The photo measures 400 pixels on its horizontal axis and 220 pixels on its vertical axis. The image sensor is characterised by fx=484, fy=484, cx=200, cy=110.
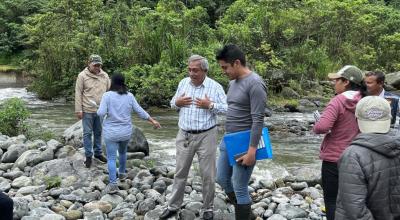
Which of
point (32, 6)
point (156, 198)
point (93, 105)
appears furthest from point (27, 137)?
point (32, 6)

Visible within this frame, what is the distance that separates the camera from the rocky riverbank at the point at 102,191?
5258mm

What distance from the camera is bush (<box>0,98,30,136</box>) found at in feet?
31.7

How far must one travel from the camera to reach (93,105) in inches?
274

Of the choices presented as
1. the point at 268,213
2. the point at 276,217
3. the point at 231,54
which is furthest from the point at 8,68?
the point at 231,54

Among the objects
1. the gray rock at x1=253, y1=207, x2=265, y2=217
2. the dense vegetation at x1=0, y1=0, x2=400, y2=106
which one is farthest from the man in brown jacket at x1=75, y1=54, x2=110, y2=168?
the dense vegetation at x1=0, y1=0, x2=400, y2=106

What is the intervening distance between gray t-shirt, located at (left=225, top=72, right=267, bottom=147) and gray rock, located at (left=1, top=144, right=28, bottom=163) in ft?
15.4

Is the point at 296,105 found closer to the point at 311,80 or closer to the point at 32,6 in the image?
the point at 311,80

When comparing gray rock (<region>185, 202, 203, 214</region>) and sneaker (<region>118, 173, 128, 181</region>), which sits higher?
gray rock (<region>185, 202, 203, 214</region>)

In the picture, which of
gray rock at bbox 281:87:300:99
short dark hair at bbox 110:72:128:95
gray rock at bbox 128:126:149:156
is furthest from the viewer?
gray rock at bbox 281:87:300:99

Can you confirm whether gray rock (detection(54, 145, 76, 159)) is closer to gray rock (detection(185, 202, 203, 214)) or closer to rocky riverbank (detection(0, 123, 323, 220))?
rocky riverbank (detection(0, 123, 323, 220))

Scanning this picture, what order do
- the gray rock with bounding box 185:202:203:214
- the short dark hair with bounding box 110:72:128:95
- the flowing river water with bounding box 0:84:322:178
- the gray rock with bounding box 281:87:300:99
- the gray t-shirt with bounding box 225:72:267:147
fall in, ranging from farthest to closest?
the gray rock with bounding box 281:87:300:99 < the flowing river water with bounding box 0:84:322:178 < the short dark hair with bounding box 110:72:128:95 < the gray rock with bounding box 185:202:203:214 < the gray t-shirt with bounding box 225:72:267:147

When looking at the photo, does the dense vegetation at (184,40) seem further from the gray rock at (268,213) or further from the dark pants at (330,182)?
the dark pants at (330,182)

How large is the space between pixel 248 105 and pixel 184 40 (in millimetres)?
14822

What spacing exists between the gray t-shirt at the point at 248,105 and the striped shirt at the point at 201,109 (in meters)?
0.38
